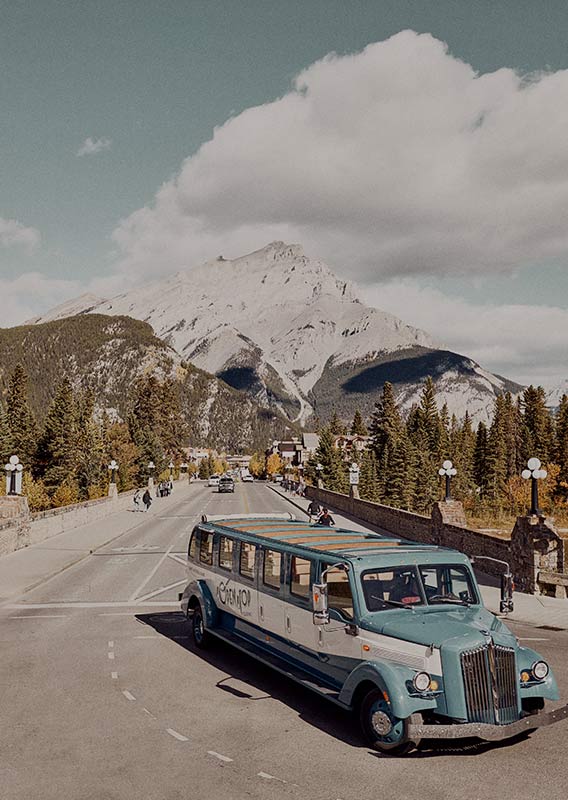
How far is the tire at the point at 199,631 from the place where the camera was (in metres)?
13.1

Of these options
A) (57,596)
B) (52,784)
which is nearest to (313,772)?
(52,784)

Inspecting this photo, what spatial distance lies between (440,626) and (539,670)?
4.45ft

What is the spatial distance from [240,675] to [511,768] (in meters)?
5.09

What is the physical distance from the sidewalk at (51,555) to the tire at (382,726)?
13.0 m

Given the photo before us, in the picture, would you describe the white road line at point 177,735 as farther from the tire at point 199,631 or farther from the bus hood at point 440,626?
the tire at point 199,631

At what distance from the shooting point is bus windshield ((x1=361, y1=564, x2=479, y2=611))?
29.7ft

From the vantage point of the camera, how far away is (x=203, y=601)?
522 inches

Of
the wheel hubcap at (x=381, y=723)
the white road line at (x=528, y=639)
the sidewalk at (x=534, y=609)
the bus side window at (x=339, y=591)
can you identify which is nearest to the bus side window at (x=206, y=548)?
the bus side window at (x=339, y=591)

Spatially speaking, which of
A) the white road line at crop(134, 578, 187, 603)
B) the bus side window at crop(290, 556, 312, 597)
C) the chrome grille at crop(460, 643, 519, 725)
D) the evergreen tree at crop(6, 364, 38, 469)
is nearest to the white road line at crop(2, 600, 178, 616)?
the white road line at crop(134, 578, 187, 603)

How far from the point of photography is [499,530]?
178ft

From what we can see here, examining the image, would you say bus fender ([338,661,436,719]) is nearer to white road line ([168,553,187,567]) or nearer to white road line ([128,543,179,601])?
white road line ([128,543,179,601])

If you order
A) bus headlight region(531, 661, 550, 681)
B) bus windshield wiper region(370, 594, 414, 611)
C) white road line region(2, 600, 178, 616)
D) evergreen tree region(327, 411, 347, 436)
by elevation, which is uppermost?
evergreen tree region(327, 411, 347, 436)

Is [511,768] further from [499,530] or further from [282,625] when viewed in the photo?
[499,530]

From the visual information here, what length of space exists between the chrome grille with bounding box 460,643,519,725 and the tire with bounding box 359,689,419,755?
78cm
